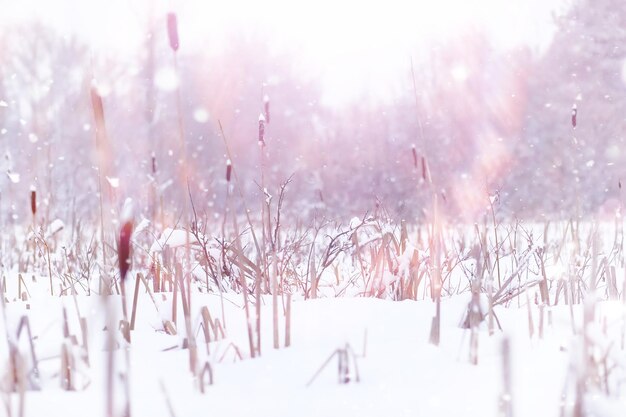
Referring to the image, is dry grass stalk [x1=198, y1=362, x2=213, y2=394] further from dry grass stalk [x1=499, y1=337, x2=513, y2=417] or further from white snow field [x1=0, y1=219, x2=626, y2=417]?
dry grass stalk [x1=499, y1=337, x2=513, y2=417]

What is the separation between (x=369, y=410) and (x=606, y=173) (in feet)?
71.8

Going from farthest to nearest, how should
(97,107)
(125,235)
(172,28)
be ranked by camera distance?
(172,28) < (97,107) < (125,235)

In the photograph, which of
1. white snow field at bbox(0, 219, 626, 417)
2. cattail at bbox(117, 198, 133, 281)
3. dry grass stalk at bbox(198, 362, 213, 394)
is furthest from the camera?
dry grass stalk at bbox(198, 362, 213, 394)

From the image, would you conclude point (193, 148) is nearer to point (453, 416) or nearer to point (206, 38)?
point (206, 38)

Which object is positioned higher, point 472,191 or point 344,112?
point 344,112

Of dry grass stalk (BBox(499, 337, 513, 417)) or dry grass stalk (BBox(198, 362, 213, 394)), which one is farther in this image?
dry grass stalk (BBox(198, 362, 213, 394))

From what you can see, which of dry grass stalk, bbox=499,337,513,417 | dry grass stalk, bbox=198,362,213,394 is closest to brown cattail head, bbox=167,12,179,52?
dry grass stalk, bbox=198,362,213,394

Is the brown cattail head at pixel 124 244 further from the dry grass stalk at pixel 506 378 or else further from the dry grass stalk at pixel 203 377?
the dry grass stalk at pixel 506 378

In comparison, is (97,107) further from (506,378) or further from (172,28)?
(506,378)

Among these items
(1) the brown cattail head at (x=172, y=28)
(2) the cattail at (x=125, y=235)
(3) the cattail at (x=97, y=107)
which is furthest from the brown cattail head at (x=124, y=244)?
(1) the brown cattail head at (x=172, y=28)

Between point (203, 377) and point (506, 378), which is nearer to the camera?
point (506, 378)

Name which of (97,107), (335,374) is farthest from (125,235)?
(335,374)

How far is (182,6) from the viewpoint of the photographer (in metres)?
17.5

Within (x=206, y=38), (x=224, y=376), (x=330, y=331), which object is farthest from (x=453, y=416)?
(x=206, y=38)
